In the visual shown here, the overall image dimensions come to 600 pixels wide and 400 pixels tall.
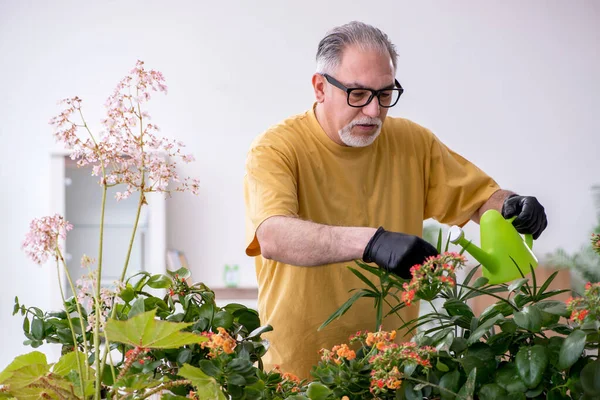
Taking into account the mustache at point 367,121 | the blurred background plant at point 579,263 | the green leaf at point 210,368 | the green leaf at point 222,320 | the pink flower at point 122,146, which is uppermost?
the mustache at point 367,121

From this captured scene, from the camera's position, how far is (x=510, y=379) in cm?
83

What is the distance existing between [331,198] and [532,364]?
1.12 meters

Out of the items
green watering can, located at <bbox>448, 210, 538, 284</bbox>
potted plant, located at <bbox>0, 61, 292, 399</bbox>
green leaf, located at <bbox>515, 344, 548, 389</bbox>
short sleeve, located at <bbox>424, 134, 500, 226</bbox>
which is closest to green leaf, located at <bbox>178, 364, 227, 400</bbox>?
potted plant, located at <bbox>0, 61, 292, 399</bbox>

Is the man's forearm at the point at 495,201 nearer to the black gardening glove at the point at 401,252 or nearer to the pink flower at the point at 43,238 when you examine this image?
the black gardening glove at the point at 401,252

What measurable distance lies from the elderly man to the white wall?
3.06 metres

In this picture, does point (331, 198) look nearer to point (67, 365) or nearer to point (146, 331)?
point (67, 365)

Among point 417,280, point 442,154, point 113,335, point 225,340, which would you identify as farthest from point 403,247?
point 442,154

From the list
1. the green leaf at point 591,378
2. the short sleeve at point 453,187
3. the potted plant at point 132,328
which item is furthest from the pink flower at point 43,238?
the short sleeve at point 453,187

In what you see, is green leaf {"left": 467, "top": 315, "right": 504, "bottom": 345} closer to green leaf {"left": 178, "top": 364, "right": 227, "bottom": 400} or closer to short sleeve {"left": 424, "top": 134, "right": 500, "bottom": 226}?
green leaf {"left": 178, "top": 364, "right": 227, "bottom": 400}

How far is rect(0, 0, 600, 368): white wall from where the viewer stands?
16.4 ft

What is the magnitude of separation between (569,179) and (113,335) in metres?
4.86

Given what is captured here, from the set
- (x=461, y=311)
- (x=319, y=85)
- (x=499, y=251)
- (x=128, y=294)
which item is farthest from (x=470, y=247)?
(x=319, y=85)

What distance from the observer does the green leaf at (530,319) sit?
2.68 ft

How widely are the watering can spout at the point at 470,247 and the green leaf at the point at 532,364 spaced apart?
0.39 metres
